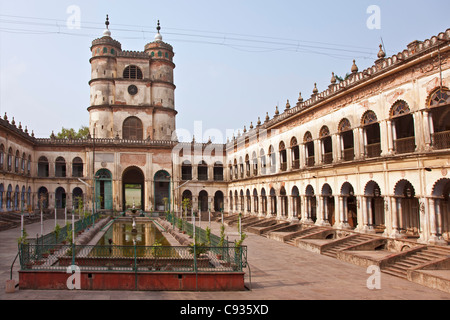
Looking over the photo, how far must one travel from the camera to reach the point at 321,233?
23.7 meters

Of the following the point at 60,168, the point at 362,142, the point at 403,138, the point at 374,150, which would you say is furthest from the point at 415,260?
the point at 60,168

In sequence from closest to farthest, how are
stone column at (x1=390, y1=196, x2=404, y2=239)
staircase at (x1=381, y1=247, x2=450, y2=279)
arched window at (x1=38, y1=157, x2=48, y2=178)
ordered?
staircase at (x1=381, y1=247, x2=450, y2=279), stone column at (x1=390, y1=196, x2=404, y2=239), arched window at (x1=38, y1=157, x2=48, y2=178)

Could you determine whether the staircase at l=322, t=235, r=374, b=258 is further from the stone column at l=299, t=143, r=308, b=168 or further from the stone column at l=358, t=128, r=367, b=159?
the stone column at l=299, t=143, r=308, b=168

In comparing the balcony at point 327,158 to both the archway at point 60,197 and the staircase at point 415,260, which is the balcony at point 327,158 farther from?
the archway at point 60,197

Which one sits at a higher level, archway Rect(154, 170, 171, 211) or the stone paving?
archway Rect(154, 170, 171, 211)

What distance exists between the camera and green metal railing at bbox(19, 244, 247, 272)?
12164mm

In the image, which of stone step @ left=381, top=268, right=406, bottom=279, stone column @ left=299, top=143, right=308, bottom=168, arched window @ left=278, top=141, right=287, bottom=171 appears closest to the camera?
stone step @ left=381, top=268, right=406, bottom=279

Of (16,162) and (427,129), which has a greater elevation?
(16,162)

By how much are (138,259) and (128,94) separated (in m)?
37.4

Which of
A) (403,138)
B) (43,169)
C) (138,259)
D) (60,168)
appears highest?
(60,168)

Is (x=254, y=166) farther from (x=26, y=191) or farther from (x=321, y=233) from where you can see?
(x=26, y=191)

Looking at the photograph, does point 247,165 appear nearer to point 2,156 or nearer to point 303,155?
point 303,155

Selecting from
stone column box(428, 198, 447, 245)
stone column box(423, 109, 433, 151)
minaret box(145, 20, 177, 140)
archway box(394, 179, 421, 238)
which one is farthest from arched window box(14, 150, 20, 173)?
stone column box(428, 198, 447, 245)

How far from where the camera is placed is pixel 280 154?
3266 cm
